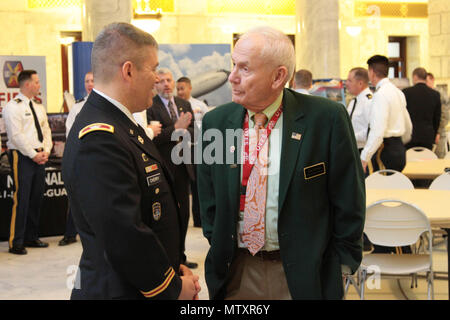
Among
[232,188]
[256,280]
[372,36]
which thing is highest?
[372,36]

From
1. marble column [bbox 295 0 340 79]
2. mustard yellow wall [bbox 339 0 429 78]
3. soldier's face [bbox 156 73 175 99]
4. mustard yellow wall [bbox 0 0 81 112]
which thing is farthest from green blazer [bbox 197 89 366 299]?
mustard yellow wall [bbox 339 0 429 78]

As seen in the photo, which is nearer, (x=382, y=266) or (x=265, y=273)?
(x=265, y=273)

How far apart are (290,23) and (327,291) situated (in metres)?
13.8

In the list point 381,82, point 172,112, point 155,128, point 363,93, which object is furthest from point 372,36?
point 155,128

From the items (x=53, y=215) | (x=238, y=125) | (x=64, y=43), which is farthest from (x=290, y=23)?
(x=238, y=125)

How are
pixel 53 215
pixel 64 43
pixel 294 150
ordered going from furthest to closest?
1. pixel 64 43
2. pixel 53 215
3. pixel 294 150

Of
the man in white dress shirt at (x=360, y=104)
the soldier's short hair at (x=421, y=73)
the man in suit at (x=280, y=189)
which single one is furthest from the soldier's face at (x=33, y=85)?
the soldier's short hair at (x=421, y=73)

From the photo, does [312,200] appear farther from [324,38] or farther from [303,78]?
[324,38]

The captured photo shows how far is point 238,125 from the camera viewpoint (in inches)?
88.6

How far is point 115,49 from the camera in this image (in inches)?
73.4

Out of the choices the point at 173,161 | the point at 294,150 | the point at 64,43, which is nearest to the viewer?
the point at 294,150

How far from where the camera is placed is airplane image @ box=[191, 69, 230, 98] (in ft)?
31.1

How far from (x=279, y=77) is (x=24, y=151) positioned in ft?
14.8
